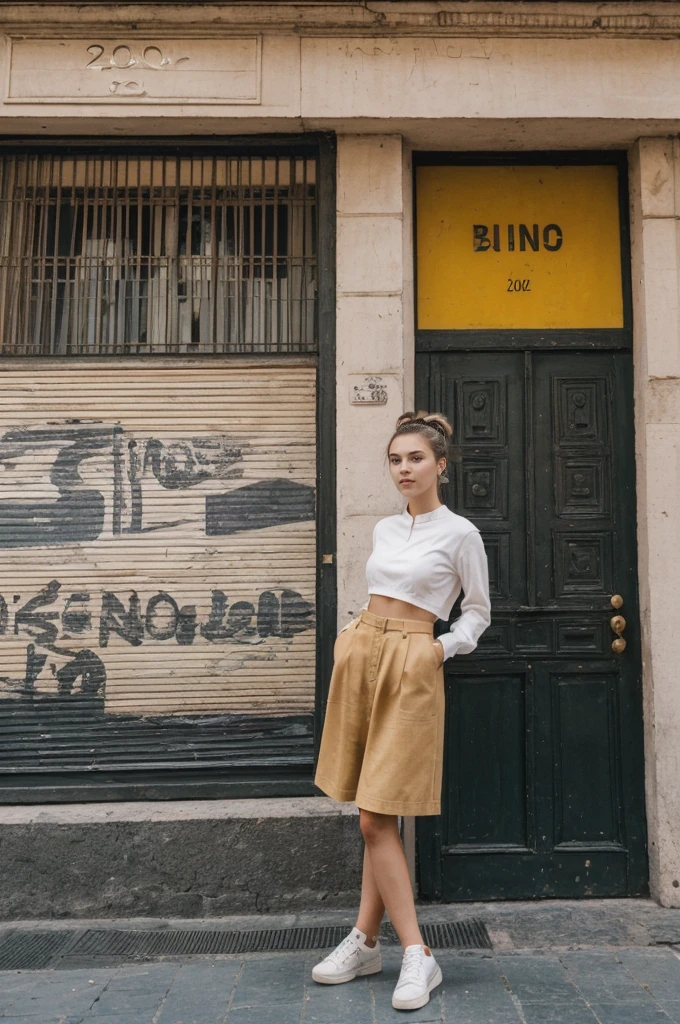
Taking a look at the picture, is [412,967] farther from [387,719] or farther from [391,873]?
[387,719]

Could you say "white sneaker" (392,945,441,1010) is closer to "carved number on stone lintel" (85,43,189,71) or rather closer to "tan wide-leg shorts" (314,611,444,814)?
"tan wide-leg shorts" (314,611,444,814)

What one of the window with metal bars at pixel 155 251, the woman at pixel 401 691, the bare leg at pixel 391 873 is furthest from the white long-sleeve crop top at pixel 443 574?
the window with metal bars at pixel 155 251

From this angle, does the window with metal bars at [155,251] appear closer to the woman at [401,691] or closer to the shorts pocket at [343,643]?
the woman at [401,691]

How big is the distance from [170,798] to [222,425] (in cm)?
208

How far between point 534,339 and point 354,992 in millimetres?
3433

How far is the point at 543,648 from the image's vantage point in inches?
190

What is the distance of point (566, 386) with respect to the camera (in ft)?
16.3

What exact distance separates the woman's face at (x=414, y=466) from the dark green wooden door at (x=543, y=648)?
124 centimetres

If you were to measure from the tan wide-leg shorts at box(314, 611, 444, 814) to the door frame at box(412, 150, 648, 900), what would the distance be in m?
1.25

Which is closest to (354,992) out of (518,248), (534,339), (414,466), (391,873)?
(391,873)

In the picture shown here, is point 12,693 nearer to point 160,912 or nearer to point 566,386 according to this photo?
point 160,912

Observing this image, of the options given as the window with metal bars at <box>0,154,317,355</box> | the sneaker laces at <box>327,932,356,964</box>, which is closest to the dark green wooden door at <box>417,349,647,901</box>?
the window with metal bars at <box>0,154,317,355</box>

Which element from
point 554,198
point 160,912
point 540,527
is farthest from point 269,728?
point 554,198

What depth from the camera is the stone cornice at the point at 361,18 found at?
4723 millimetres
